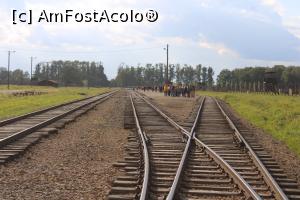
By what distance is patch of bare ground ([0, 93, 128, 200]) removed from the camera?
7953mm

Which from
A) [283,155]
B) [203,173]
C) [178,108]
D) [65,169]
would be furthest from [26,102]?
[203,173]

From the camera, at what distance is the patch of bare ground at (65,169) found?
7.95 metres

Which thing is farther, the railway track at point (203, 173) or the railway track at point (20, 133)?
the railway track at point (20, 133)

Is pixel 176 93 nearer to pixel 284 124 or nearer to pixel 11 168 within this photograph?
pixel 284 124

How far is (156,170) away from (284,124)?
14.3 m

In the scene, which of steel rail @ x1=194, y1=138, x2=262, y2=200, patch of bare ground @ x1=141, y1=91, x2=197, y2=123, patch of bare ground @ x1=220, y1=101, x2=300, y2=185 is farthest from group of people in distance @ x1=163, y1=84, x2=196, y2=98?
steel rail @ x1=194, y1=138, x2=262, y2=200

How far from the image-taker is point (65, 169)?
32.7ft

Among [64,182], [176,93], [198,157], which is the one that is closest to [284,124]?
[198,157]

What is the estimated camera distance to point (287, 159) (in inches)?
474

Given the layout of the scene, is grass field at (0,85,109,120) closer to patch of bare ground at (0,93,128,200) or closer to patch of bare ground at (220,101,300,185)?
patch of bare ground at (0,93,128,200)

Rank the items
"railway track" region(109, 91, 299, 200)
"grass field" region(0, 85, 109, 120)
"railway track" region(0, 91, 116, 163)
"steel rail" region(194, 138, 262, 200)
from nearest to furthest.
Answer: "steel rail" region(194, 138, 262, 200)
"railway track" region(109, 91, 299, 200)
"railway track" region(0, 91, 116, 163)
"grass field" region(0, 85, 109, 120)

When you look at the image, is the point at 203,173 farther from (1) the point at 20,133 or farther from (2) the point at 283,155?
(1) the point at 20,133

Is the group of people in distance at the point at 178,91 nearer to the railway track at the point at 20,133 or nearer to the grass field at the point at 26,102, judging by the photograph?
the grass field at the point at 26,102

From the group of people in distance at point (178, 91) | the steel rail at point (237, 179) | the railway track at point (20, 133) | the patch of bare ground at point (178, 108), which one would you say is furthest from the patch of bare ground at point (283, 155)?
the group of people in distance at point (178, 91)
